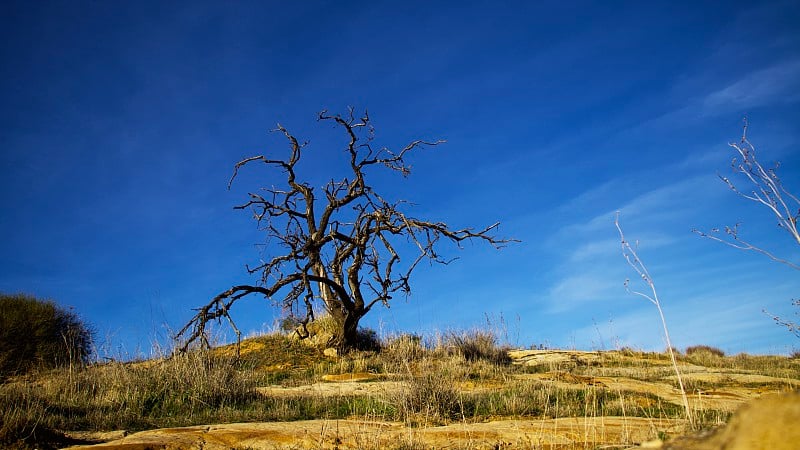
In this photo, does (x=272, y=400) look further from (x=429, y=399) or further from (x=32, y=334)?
(x=32, y=334)

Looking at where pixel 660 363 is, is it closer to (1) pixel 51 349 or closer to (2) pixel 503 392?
(2) pixel 503 392

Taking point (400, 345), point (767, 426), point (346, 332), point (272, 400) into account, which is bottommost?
point (767, 426)

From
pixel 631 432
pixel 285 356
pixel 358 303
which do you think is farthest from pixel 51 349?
pixel 631 432

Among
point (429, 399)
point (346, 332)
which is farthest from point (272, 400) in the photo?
point (346, 332)

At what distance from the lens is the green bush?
17.5m

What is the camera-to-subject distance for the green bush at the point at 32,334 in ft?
57.3

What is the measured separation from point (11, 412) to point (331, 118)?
11895 mm

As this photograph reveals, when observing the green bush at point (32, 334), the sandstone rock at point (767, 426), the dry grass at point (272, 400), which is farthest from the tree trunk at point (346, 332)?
the sandstone rock at point (767, 426)

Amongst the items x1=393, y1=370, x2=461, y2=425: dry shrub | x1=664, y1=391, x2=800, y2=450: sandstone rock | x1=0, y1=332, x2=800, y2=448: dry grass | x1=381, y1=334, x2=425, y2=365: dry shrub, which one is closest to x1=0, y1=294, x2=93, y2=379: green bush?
x1=0, y1=332, x2=800, y2=448: dry grass

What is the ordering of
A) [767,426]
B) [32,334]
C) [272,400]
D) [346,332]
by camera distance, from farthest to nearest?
[32,334], [346,332], [272,400], [767,426]

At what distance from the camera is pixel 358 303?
1686 cm

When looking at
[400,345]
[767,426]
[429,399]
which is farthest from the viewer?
[400,345]

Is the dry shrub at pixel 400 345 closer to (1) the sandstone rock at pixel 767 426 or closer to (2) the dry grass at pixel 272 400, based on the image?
(2) the dry grass at pixel 272 400

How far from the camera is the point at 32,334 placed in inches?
728
